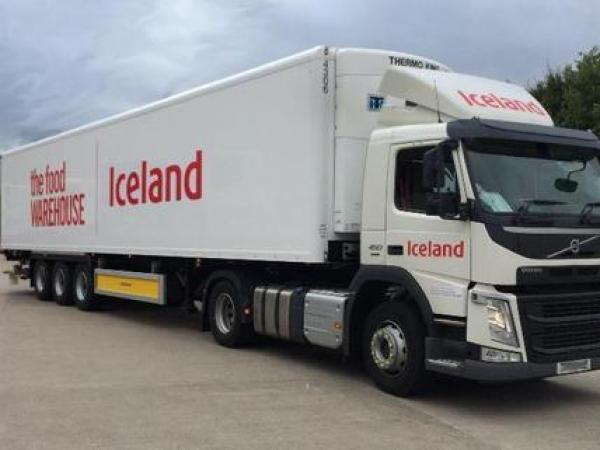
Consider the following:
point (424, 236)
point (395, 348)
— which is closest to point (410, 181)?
point (424, 236)

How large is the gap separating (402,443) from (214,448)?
60.2 inches

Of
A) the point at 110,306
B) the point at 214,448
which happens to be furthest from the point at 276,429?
the point at 110,306

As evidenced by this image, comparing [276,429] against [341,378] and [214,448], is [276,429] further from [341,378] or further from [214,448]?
[341,378]

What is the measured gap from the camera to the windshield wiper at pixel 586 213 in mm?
7707

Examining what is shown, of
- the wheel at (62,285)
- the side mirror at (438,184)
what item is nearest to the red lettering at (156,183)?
the wheel at (62,285)

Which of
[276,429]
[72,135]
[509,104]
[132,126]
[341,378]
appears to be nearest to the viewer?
[276,429]

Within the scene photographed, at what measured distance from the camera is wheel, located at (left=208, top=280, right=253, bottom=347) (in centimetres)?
1110

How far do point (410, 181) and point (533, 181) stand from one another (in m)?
1.27

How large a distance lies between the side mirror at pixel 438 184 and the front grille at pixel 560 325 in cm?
105

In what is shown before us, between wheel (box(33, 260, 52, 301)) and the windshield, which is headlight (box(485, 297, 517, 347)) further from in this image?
wheel (box(33, 260, 52, 301))

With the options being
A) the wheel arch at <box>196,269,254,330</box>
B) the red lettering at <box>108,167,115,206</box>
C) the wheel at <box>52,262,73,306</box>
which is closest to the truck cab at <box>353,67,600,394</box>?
the wheel arch at <box>196,269,254,330</box>

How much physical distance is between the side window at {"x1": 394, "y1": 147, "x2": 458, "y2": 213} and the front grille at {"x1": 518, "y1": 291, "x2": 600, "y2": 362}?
1506mm

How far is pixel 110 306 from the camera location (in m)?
17.4

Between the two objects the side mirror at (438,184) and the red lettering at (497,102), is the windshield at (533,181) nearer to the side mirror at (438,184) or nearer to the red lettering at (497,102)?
the side mirror at (438,184)
